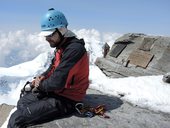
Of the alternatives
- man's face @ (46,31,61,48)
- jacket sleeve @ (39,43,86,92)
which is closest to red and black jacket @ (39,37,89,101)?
jacket sleeve @ (39,43,86,92)

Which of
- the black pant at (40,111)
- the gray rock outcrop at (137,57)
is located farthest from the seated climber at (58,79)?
the gray rock outcrop at (137,57)

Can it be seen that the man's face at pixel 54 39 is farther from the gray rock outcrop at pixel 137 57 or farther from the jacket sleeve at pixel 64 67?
the gray rock outcrop at pixel 137 57

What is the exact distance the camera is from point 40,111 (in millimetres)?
8094

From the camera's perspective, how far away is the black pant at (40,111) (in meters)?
8.08

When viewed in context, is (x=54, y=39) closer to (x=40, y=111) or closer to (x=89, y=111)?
(x=40, y=111)

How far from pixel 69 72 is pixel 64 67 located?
17cm

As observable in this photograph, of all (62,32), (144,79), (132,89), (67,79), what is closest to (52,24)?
(62,32)

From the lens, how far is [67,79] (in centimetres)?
805

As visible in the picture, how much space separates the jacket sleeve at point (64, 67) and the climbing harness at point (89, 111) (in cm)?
96

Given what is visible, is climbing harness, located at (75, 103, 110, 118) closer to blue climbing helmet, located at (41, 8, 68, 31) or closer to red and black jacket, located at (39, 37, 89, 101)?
red and black jacket, located at (39, 37, 89, 101)

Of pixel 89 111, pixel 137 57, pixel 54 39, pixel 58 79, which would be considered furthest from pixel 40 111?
pixel 137 57

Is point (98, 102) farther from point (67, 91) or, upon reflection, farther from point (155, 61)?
point (155, 61)

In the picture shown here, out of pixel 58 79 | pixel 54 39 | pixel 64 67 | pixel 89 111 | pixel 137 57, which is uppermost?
pixel 54 39

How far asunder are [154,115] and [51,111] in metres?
2.88
